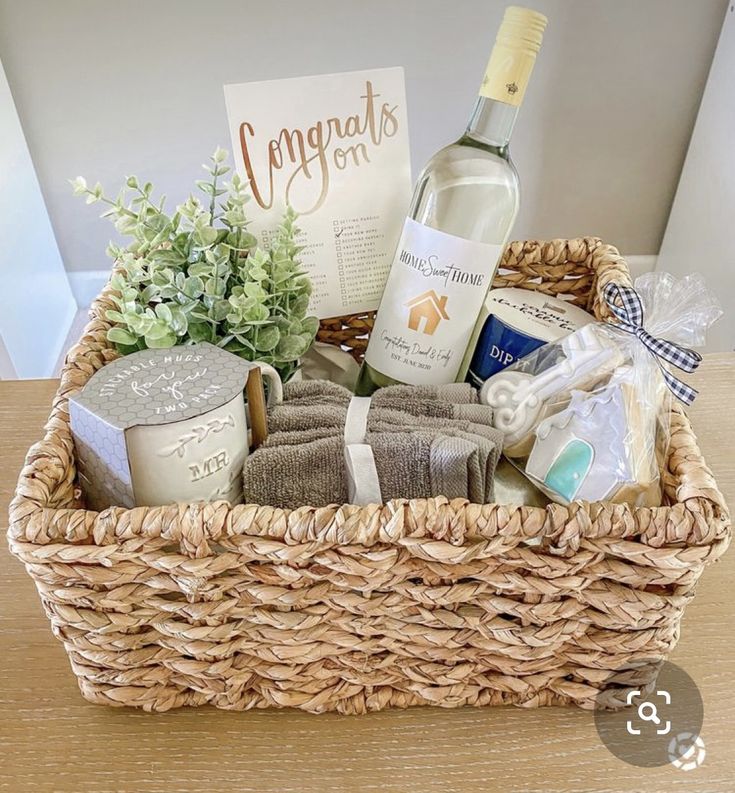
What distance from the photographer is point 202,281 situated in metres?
0.62

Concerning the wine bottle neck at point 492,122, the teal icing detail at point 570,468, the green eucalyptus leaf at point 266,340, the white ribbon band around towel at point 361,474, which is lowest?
the teal icing detail at point 570,468

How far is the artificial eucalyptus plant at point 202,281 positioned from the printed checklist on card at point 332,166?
64 millimetres

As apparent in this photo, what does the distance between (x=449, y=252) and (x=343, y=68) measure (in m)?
1.28

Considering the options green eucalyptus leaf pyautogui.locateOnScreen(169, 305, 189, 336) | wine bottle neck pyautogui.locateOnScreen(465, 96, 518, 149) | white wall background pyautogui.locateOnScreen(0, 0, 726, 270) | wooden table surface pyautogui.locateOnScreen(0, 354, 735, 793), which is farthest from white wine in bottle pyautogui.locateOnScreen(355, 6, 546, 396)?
white wall background pyautogui.locateOnScreen(0, 0, 726, 270)

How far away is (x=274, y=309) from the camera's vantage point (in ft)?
2.20

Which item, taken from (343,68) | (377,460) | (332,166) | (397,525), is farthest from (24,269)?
(397,525)

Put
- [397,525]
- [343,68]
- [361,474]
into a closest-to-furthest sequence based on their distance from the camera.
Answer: [397,525] < [361,474] < [343,68]

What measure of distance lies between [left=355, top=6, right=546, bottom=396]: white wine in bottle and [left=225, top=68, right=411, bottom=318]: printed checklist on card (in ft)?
0.19

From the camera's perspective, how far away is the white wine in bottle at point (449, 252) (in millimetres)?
669

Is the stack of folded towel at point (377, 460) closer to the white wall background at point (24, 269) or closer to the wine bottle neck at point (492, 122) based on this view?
the wine bottle neck at point (492, 122)

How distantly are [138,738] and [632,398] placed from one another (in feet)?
1.47

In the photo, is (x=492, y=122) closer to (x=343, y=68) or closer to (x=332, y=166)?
(x=332, y=166)

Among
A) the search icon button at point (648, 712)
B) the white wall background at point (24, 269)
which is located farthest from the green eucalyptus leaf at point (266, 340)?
the white wall background at point (24, 269)

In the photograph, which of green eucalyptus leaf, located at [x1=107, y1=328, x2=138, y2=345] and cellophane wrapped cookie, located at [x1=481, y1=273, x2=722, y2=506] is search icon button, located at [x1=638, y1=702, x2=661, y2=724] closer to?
cellophane wrapped cookie, located at [x1=481, y1=273, x2=722, y2=506]
